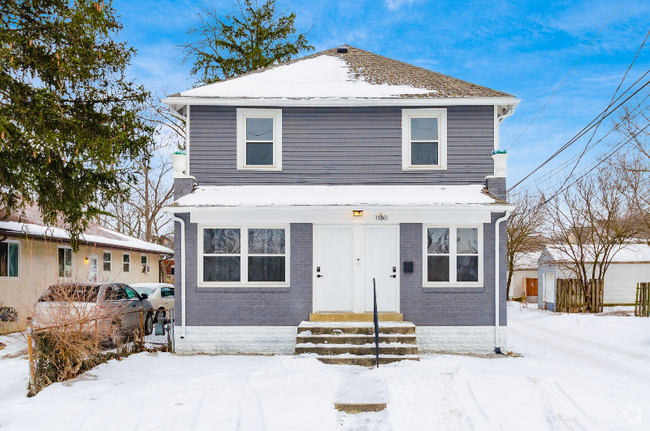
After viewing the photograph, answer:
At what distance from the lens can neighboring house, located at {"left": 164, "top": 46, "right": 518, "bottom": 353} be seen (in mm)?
10211

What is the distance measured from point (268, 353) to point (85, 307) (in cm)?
390

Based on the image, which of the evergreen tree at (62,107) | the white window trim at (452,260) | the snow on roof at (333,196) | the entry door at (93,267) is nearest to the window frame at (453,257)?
the white window trim at (452,260)

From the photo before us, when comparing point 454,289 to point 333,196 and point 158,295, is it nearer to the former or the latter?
point 333,196

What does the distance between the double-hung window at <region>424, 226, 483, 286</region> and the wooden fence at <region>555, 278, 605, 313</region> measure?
39.0 feet

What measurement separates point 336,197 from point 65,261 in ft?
35.5

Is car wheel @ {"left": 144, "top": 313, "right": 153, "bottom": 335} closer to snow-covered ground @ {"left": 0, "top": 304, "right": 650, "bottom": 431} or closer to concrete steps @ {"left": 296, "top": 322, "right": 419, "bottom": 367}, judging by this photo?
snow-covered ground @ {"left": 0, "top": 304, "right": 650, "bottom": 431}

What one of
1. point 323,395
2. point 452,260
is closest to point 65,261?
point 323,395

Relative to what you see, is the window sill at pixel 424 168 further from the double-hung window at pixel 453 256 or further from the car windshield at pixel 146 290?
the car windshield at pixel 146 290

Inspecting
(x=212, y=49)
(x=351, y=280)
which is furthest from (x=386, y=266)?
(x=212, y=49)

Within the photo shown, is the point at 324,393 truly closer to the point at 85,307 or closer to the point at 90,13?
the point at 85,307

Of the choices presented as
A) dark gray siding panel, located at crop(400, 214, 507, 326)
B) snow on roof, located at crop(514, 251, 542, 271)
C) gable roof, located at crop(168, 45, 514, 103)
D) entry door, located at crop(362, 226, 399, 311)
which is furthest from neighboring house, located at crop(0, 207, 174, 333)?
snow on roof, located at crop(514, 251, 542, 271)

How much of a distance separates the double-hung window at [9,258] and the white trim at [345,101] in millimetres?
6997

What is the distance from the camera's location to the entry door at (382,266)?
10.4 metres

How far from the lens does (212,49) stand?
22797 mm
